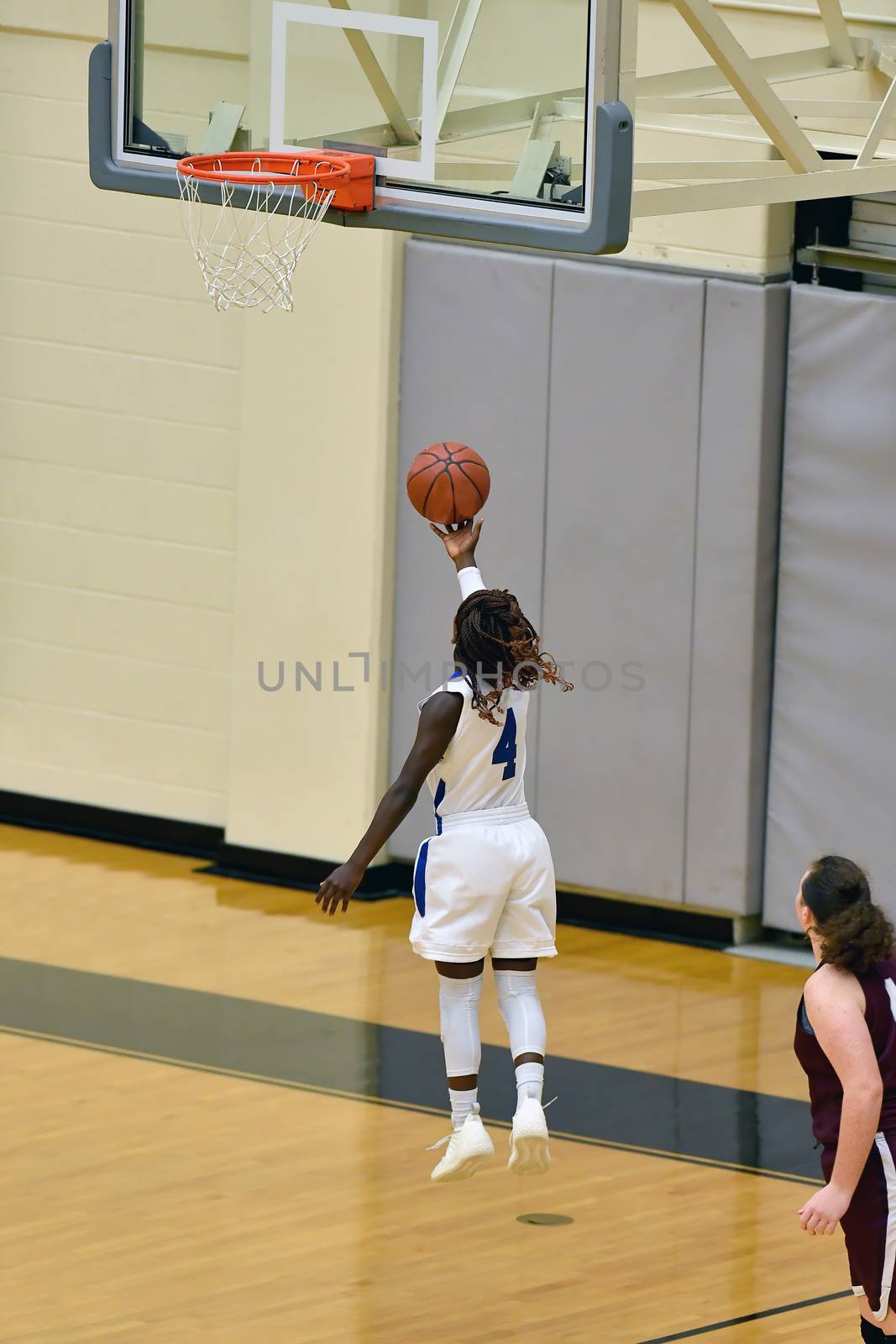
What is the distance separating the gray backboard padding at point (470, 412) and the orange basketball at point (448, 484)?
3455mm

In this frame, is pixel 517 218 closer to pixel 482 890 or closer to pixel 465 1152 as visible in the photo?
pixel 482 890

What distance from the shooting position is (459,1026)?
582 centimetres

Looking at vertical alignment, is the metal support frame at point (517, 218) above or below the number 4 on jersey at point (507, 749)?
above

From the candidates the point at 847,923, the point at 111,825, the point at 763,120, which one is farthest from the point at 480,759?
the point at 111,825

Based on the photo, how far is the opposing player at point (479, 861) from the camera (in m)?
5.61

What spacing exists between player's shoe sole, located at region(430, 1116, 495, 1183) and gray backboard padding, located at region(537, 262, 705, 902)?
3808 mm

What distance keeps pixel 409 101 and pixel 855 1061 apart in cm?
345

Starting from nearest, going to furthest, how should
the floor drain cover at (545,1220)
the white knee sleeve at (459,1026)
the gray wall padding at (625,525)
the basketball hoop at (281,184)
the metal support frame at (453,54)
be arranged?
the white knee sleeve at (459,1026) < the floor drain cover at (545,1220) < the basketball hoop at (281,184) < the metal support frame at (453,54) < the gray wall padding at (625,525)

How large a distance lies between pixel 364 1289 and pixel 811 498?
420 centimetres

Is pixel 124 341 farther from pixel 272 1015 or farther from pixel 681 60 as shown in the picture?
pixel 272 1015

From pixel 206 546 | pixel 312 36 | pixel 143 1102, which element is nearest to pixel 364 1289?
pixel 143 1102

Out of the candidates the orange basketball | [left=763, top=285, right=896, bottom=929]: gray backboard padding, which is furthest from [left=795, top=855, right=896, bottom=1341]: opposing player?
[left=763, top=285, right=896, bottom=929]: gray backboard padding

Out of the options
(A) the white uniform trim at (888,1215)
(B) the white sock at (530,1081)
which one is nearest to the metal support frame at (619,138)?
(B) the white sock at (530,1081)

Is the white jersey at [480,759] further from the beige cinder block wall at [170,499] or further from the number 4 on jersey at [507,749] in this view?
the beige cinder block wall at [170,499]
